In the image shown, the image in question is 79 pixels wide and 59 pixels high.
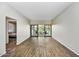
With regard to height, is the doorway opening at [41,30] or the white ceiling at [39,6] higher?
the white ceiling at [39,6]

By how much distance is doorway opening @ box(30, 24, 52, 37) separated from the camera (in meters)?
15.8

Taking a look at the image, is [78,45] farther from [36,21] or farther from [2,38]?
[36,21]

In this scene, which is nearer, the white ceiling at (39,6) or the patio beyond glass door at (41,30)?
the white ceiling at (39,6)

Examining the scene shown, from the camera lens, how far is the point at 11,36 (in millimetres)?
12797

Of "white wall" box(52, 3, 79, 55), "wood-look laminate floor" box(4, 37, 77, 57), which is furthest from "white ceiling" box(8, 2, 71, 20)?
"wood-look laminate floor" box(4, 37, 77, 57)

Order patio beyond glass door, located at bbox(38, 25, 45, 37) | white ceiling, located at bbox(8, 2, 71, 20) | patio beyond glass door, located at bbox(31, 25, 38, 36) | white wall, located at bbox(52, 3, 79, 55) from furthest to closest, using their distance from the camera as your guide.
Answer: patio beyond glass door, located at bbox(38, 25, 45, 37)
patio beyond glass door, located at bbox(31, 25, 38, 36)
white ceiling, located at bbox(8, 2, 71, 20)
white wall, located at bbox(52, 3, 79, 55)

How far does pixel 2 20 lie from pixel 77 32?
3.49 meters

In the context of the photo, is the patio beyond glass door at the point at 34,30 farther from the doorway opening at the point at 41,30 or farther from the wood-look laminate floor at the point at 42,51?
the wood-look laminate floor at the point at 42,51

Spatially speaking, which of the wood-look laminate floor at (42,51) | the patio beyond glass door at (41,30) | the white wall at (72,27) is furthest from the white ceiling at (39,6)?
the patio beyond glass door at (41,30)

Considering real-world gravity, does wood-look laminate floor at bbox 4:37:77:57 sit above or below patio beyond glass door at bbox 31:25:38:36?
below

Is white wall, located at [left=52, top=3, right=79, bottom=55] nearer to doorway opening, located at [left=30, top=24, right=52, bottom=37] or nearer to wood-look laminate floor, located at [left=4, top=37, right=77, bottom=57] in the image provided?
wood-look laminate floor, located at [left=4, top=37, right=77, bottom=57]

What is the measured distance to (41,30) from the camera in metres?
16.0

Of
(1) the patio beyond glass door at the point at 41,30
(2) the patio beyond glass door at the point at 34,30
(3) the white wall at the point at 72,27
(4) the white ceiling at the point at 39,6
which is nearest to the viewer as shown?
(3) the white wall at the point at 72,27

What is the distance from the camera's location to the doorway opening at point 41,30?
15.8 m
